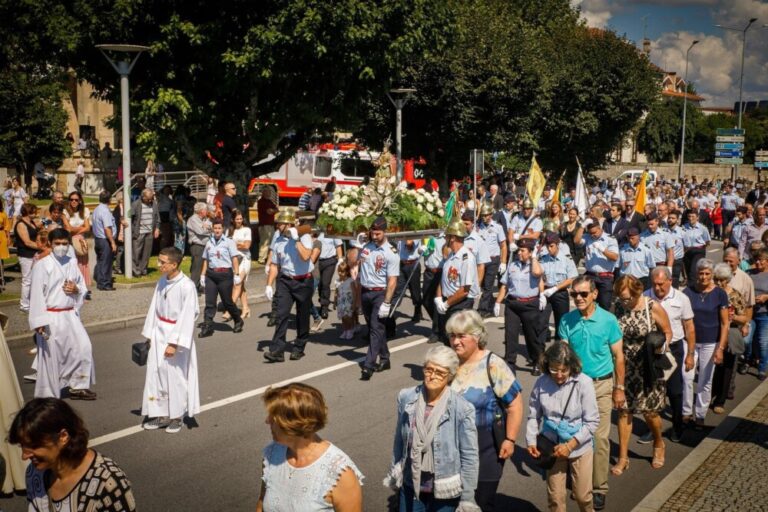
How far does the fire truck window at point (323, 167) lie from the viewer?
125ft

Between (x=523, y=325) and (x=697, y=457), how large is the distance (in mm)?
A: 3352

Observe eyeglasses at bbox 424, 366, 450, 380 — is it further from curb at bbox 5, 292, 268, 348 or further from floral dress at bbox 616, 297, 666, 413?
curb at bbox 5, 292, 268, 348

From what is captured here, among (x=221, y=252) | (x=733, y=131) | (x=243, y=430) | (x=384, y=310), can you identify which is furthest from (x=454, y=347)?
(x=733, y=131)

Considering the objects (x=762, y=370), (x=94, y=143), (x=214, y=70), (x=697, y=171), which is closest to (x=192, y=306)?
(x=762, y=370)

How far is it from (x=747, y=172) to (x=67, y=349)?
268 ft

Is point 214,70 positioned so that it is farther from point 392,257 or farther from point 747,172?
point 747,172

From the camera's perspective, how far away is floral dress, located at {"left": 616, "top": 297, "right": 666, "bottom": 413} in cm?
730

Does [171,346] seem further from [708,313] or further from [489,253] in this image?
[489,253]

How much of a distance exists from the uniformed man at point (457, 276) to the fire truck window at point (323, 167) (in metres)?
28.2

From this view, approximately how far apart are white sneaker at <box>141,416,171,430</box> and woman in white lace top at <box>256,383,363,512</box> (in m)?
4.66

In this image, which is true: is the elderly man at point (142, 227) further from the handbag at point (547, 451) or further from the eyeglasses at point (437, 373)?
the eyeglasses at point (437, 373)

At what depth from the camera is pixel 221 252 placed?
1278 cm

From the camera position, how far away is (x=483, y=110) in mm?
31438

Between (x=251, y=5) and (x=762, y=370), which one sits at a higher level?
(x=251, y=5)
